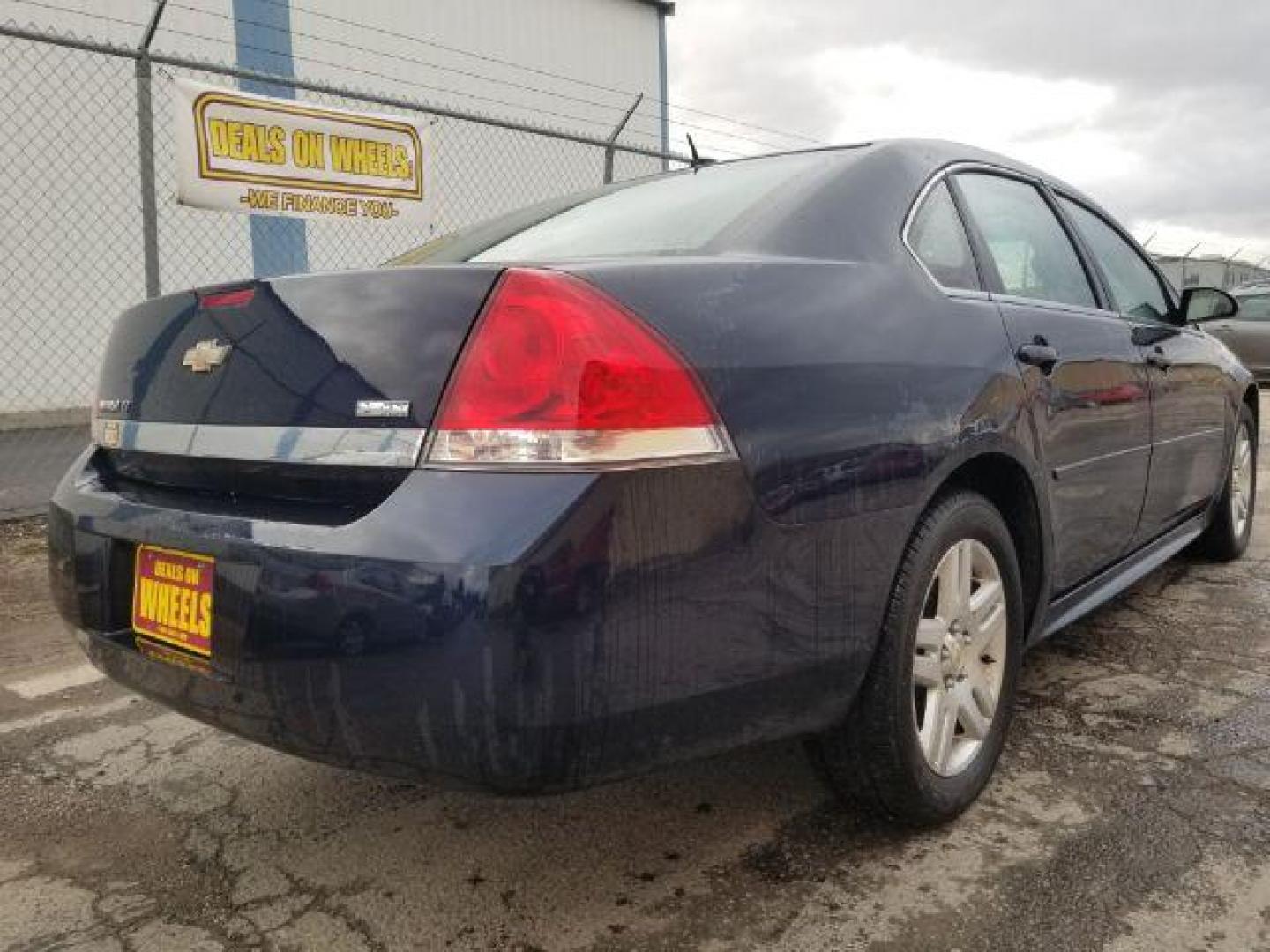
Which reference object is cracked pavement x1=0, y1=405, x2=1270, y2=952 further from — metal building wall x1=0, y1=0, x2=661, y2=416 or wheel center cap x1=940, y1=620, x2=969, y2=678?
metal building wall x1=0, y1=0, x2=661, y2=416

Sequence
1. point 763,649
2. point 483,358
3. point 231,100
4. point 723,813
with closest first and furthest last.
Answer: point 483,358 < point 763,649 < point 723,813 < point 231,100

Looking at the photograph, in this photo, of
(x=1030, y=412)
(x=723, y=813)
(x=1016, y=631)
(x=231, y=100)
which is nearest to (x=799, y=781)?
(x=723, y=813)

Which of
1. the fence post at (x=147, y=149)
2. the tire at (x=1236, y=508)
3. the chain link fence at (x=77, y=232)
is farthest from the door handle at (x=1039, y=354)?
the chain link fence at (x=77, y=232)

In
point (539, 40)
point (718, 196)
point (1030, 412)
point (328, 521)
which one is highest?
point (539, 40)

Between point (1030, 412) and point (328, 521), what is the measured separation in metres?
1.60

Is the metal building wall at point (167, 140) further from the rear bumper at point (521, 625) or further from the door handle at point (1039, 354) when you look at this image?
the rear bumper at point (521, 625)

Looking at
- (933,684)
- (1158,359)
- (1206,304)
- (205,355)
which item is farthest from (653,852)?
(1206,304)

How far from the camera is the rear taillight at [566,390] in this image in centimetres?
157

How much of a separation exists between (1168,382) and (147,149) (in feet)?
14.7

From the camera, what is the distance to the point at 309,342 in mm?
1784

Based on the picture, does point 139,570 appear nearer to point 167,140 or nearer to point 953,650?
point 953,650

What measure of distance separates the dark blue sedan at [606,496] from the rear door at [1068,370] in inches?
1.4

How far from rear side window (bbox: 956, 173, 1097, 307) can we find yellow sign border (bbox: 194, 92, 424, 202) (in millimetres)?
3986

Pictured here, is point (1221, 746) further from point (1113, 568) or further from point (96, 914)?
point (96, 914)
